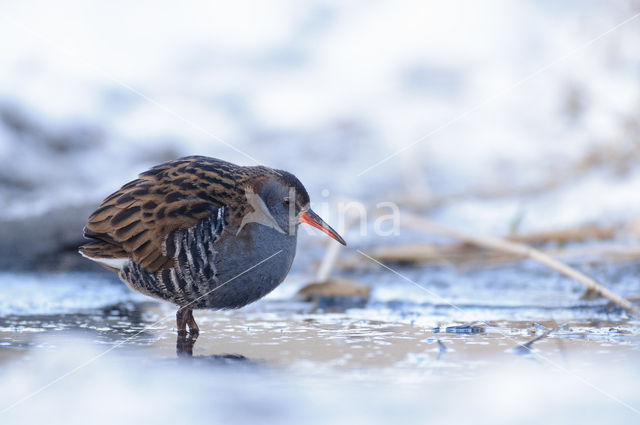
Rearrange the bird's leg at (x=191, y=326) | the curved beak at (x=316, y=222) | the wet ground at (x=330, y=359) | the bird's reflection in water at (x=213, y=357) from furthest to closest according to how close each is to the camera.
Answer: the curved beak at (x=316, y=222), the bird's leg at (x=191, y=326), the bird's reflection in water at (x=213, y=357), the wet ground at (x=330, y=359)

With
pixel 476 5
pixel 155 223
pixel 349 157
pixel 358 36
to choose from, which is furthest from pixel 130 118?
pixel 155 223

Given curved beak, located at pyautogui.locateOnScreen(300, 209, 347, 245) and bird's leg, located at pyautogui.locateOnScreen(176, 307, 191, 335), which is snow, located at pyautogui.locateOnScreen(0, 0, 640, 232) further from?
bird's leg, located at pyautogui.locateOnScreen(176, 307, 191, 335)

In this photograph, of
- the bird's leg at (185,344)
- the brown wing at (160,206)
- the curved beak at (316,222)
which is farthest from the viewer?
the curved beak at (316,222)

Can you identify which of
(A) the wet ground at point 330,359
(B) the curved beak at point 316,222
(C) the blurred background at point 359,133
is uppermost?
(C) the blurred background at point 359,133

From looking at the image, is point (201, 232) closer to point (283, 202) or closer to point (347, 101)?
point (283, 202)

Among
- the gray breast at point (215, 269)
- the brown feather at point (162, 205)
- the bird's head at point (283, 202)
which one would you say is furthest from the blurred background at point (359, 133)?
the bird's head at point (283, 202)

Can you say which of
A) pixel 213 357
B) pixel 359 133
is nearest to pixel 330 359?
pixel 213 357

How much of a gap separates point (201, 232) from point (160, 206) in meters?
0.28

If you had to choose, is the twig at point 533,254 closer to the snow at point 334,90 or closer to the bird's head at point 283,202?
the bird's head at point 283,202

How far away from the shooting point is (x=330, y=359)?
3057mm

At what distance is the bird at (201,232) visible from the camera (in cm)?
386

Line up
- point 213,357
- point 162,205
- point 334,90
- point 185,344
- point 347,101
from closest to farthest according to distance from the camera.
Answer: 1. point 213,357
2. point 185,344
3. point 162,205
4. point 347,101
5. point 334,90

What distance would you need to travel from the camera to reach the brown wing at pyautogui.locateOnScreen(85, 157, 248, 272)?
396 centimetres

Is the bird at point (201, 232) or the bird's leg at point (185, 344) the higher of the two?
the bird at point (201, 232)
